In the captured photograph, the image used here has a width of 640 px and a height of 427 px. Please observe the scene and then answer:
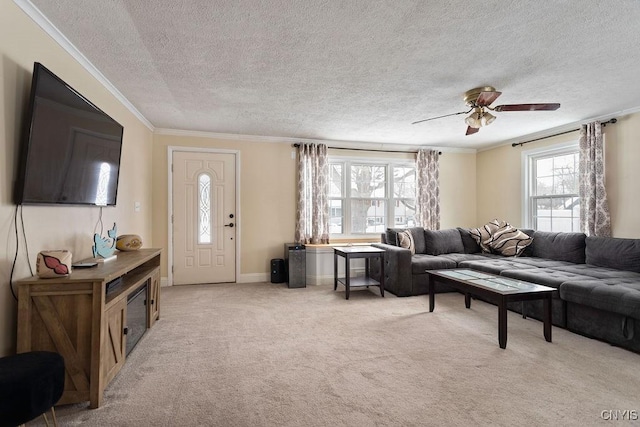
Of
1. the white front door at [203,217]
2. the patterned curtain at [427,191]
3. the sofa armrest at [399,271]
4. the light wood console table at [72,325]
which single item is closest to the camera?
the light wood console table at [72,325]

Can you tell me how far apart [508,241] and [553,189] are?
1115 millimetres

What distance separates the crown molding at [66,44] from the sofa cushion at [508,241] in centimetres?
555

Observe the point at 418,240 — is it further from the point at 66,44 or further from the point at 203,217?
the point at 66,44

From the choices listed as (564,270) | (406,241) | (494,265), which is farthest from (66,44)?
(564,270)

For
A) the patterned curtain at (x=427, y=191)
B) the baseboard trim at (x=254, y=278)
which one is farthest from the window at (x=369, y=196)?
the baseboard trim at (x=254, y=278)

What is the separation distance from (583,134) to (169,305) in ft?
19.5

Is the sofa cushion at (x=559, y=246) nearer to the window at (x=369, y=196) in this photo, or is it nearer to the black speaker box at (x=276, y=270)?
the window at (x=369, y=196)

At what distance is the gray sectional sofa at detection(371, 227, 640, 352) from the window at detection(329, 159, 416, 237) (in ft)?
2.47

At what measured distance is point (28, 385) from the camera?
1342 mm

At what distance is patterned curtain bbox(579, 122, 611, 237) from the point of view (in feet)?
13.5

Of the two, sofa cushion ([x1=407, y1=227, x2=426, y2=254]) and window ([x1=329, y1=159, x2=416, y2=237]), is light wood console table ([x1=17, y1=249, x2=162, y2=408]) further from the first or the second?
sofa cushion ([x1=407, y1=227, x2=426, y2=254])

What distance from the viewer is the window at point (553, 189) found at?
4695 mm

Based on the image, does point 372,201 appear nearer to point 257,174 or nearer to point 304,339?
point 257,174

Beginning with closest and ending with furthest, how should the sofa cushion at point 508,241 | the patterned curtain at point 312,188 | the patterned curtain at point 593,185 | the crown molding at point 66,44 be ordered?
the crown molding at point 66,44, the patterned curtain at point 593,185, the sofa cushion at point 508,241, the patterned curtain at point 312,188
